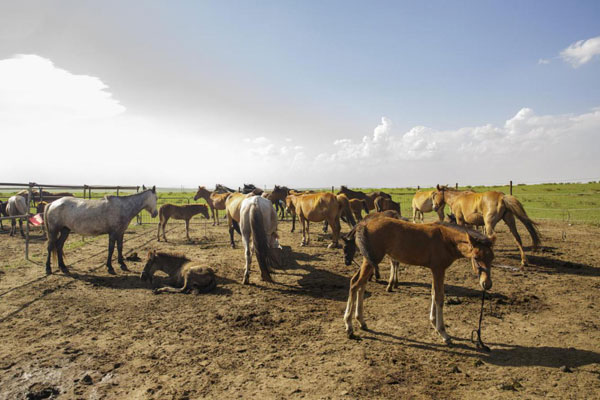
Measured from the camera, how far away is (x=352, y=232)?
5.11 meters

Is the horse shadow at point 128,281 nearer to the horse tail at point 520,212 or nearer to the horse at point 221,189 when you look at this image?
the horse tail at point 520,212

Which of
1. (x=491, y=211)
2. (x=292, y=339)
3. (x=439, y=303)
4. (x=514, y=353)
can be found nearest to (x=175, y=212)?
(x=292, y=339)

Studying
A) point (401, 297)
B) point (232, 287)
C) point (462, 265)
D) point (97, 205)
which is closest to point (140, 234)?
point (97, 205)

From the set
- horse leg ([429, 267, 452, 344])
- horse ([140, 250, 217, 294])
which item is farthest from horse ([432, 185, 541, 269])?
horse ([140, 250, 217, 294])

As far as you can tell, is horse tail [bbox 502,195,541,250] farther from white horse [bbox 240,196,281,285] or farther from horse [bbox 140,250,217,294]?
horse [bbox 140,250,217,294]

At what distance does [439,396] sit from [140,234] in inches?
618

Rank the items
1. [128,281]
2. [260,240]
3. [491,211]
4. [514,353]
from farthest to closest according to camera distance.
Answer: [491,211] → [128,281] → [260,240] → [514,353]

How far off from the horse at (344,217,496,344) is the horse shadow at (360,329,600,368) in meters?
0.24

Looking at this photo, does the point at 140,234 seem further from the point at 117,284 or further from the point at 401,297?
the point at 401,297

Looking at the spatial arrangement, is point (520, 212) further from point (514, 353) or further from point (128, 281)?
point (128, 281)

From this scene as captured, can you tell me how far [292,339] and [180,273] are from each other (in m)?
3.94

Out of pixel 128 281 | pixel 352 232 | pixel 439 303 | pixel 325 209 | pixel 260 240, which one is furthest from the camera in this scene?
pixel 325 209

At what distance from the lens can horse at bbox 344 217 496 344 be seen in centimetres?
448

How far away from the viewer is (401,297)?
630 centimetres
